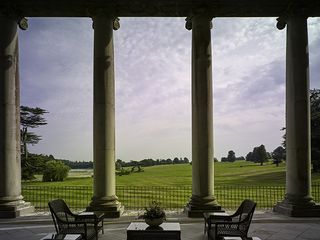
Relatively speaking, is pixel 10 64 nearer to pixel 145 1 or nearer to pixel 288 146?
pixel 145 1

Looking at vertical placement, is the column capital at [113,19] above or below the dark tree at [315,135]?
above

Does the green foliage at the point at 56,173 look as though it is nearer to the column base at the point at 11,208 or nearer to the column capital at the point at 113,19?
the column base at the point at 11,208

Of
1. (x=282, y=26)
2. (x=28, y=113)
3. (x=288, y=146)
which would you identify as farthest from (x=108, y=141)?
(x=28, y=113)

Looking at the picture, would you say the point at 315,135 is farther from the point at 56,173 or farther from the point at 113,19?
the point at 113,19

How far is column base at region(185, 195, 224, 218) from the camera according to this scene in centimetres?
3313

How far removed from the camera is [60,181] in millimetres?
86375

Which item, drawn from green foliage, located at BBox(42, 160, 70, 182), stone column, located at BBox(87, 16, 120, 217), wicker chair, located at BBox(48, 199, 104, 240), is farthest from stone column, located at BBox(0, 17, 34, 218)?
green foliage, located at BBox(42, 160, 70, 182)

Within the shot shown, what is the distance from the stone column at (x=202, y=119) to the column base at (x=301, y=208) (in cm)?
668

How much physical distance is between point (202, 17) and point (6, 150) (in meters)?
23.1

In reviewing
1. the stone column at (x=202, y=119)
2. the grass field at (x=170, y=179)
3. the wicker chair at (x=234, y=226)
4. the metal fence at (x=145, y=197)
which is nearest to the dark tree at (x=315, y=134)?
the grass field at (x=170, y=179)

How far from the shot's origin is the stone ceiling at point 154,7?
34.4 metres

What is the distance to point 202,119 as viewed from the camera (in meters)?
34.4

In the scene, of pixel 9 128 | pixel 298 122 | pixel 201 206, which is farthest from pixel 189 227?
pixel 9 128

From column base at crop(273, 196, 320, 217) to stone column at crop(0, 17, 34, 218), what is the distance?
25.5 m
